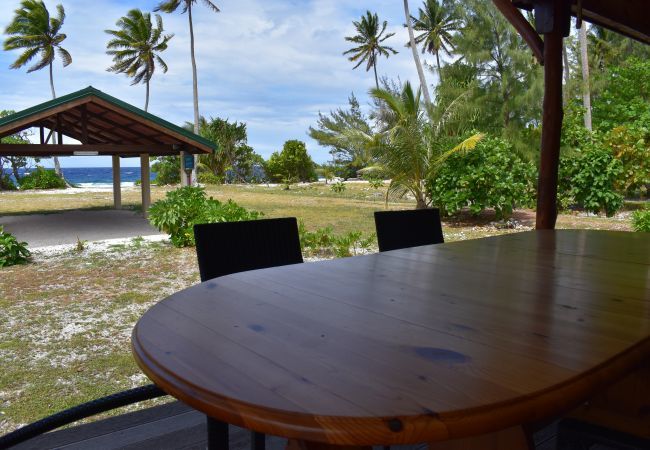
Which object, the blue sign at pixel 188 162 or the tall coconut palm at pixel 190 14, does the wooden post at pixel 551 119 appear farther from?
the tall coconut palm at pixel 190 14

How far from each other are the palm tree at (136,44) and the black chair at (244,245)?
27701 mm

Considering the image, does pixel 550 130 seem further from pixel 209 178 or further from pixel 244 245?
pixel 209 178

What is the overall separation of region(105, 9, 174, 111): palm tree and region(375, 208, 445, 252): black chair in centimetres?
2744

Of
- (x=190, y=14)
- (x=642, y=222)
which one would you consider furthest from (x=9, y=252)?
(x=190, y=14)

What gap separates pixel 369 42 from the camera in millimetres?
30328

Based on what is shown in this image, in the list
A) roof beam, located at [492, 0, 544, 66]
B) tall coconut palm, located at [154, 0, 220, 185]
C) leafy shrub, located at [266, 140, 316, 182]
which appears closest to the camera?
roof beam, located at [492, 0, 544, 66]

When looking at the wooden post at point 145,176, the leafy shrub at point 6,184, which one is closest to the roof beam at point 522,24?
the wooden post at point 145,176

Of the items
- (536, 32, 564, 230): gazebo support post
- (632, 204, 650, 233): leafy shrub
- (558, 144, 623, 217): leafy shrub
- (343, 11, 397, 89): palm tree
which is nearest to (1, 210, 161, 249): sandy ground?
(536, 32, 564, 230): gazebo support post

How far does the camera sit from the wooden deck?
177 cm

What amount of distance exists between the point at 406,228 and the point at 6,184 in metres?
18.4

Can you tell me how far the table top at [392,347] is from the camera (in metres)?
0.63

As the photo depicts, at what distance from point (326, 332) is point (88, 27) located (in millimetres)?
35259

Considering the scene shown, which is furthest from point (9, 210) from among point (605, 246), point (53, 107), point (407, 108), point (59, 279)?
point (605, 246)

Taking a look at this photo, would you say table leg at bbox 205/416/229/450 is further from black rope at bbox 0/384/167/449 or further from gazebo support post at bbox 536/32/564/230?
gazebo support post at bbox 536/32/564/230
